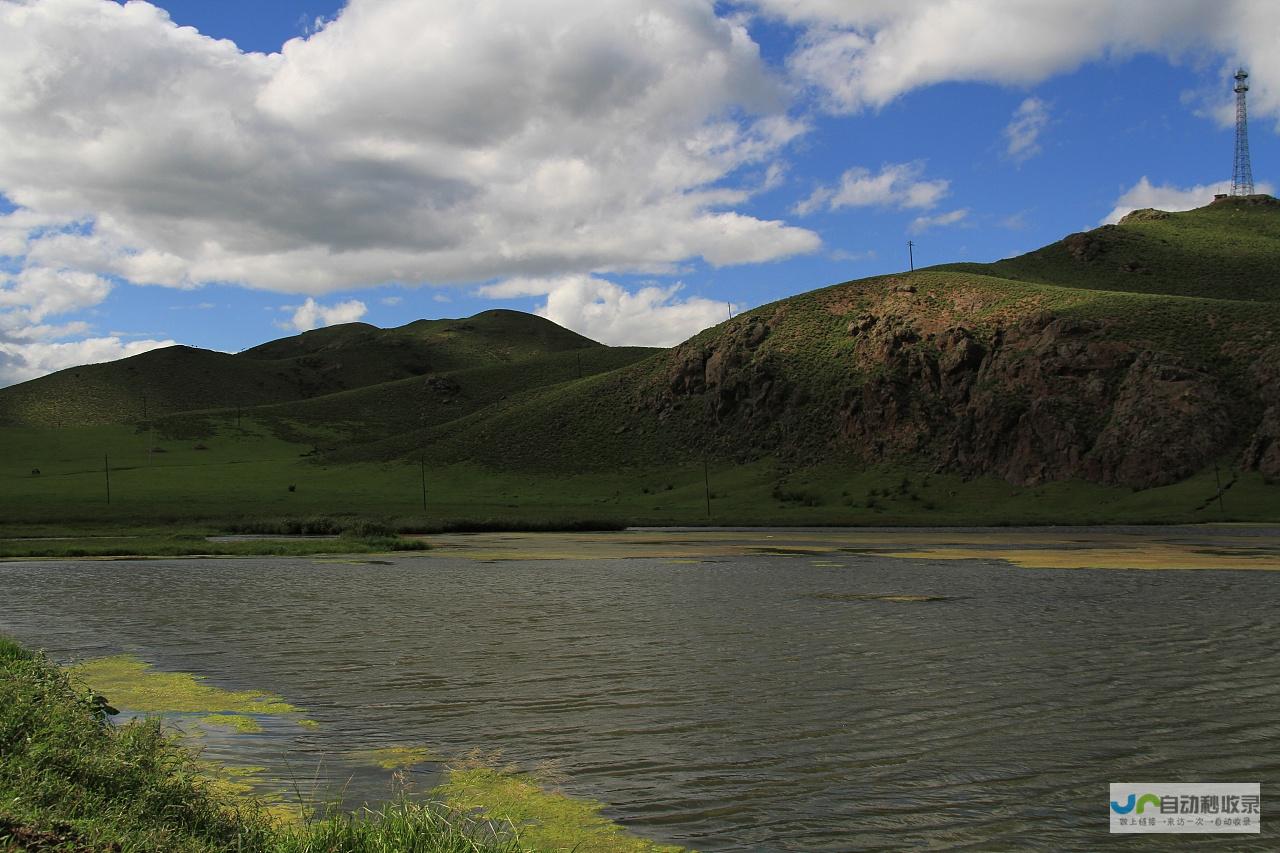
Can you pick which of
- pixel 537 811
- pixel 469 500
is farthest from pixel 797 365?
pixel 537 811

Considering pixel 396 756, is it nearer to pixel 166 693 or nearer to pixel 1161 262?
pixel 166 693

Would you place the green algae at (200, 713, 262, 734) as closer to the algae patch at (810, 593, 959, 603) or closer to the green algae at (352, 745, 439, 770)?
the green algae at (352, 745, 439, 770)

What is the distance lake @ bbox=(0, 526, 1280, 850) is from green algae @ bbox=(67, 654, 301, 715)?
0.58 metres

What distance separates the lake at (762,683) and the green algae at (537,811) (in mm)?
301

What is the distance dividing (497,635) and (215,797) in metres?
13.0

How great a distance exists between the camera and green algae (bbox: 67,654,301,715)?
14860 millimetres

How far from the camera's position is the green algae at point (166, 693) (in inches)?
585

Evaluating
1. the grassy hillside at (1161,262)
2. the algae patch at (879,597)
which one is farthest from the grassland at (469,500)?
the grassy hillside at (1161,262)

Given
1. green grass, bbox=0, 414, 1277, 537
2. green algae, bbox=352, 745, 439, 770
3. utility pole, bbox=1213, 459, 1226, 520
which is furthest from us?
utility pole, bbox=1213, 459, 1226, 520

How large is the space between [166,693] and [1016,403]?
336 feet

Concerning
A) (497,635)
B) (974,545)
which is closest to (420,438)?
(974,545)

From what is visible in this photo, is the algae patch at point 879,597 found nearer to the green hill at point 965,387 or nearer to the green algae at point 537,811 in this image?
the green algae at point 537,811

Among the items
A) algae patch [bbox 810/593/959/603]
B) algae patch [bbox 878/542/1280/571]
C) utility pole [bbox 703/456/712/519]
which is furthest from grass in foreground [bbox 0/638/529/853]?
utility pole [bbox 703/456/712/519]

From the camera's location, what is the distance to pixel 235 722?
45.8ft
